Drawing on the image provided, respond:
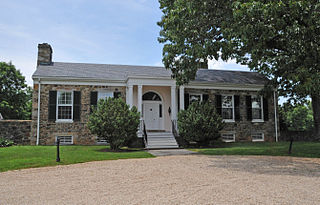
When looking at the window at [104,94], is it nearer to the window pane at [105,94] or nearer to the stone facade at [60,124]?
the window pane at [105,94]

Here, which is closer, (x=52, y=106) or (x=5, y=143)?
(x=5, y=143)

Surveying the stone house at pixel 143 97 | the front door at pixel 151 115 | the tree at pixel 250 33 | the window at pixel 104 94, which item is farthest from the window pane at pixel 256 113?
the window at pixel 104 94

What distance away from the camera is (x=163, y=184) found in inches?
207

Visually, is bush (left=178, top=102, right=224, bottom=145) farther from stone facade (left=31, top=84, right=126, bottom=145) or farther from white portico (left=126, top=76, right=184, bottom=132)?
stone facade (left=31, top=84, right=126, bottom=145)

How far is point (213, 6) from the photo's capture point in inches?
397

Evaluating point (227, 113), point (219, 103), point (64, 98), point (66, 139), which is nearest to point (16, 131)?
point (66, 139)

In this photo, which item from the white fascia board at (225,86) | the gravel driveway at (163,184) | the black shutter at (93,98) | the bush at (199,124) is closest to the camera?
the gravel driveway at (163,184)

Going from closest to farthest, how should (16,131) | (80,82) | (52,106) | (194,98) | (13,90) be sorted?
1. (16,131)
2. (52,106)
3. (80,82)
4. (194,98)
5. (13,90)

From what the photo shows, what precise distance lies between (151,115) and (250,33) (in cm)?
913

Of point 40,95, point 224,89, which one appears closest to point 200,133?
point 224,89

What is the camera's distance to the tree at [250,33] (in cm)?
786

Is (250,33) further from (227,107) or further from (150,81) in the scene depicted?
(227,107)

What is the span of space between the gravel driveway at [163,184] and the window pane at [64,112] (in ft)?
25.9

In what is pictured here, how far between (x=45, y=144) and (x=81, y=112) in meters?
2.43
